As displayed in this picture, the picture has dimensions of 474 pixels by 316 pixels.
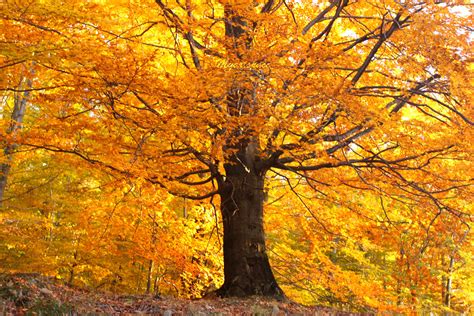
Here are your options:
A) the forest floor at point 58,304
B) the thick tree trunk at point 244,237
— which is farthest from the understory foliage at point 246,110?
the forest floor at point 58,304

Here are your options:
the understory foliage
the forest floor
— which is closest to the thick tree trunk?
the understory foliage

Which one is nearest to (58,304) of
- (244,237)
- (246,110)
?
(246,110)

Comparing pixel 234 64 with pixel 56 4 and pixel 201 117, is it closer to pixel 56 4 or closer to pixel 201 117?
pixel 201 117

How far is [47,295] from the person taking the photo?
5.15 m

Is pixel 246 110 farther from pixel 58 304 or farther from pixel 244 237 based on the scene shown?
pixel 58 304

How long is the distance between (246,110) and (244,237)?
2528 mm

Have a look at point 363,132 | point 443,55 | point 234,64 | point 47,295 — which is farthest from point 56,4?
point 363,132

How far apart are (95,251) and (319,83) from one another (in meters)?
10.1

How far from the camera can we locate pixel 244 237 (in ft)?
29.8

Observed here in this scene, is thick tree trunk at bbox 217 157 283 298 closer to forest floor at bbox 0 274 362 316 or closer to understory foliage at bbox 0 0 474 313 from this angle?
understory foliage at bbox 0 0 474 313

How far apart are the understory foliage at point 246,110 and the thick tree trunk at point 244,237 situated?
0.17m

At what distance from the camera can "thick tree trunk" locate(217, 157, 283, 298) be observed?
28.8ft

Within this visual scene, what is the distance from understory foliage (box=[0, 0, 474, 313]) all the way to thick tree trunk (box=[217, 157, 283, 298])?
17 cm

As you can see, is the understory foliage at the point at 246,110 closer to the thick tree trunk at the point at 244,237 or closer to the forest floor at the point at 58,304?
the thick tree trunk at the point at 244,237
